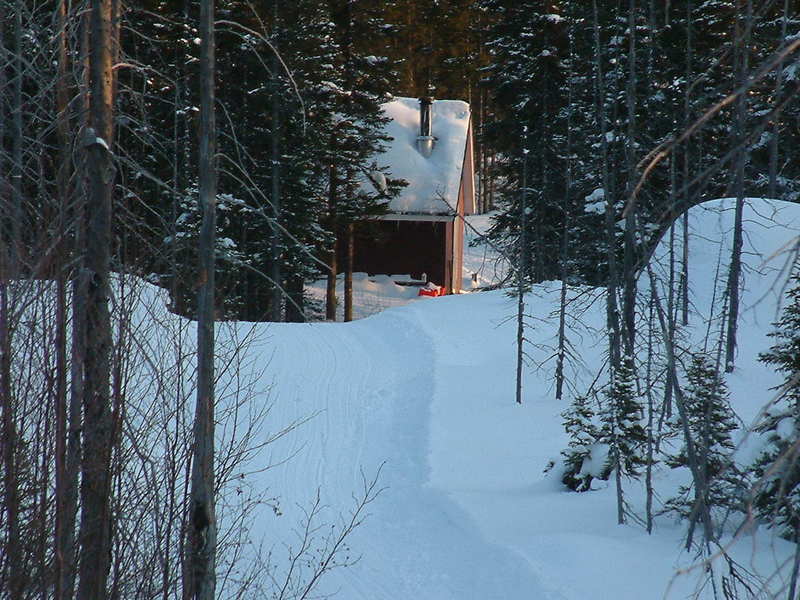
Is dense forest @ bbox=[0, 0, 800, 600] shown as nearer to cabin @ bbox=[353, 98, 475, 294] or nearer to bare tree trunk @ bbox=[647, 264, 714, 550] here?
bare tree trunk @ bbox=[647, 264, 714, 550]

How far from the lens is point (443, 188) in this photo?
32.8 metres

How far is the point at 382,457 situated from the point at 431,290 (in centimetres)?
1805

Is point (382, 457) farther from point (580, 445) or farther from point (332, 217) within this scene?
point (332, 217)

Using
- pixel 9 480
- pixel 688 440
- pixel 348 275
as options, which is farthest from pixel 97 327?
pixel 348 275

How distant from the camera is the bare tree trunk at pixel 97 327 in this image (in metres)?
5.95

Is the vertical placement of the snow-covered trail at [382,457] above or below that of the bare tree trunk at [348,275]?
below

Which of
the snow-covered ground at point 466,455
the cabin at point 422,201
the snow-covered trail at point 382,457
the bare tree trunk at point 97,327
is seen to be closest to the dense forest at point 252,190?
the bare tree trunk at point 97,327

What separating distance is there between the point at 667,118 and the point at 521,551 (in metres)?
12.5

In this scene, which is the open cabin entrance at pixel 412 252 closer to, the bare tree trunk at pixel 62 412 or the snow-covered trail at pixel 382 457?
the snow-covered trail at pixel 382 457

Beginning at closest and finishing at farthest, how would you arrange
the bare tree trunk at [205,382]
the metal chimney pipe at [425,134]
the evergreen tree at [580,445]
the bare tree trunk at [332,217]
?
the bare tree trunk at [205,382] → the evergreen tree at [580,445] → the bare tree trunk at [332,217] → the metal chimney pipe at [425,134]

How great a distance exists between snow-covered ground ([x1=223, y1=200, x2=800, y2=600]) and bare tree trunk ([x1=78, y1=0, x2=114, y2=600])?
426 centimetres

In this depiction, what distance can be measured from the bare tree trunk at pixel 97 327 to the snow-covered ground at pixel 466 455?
426 centimetres

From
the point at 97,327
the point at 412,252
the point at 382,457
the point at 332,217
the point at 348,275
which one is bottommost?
the point at 382,457

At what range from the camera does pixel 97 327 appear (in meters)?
5.94
